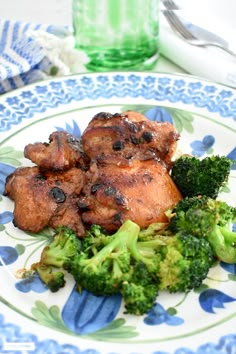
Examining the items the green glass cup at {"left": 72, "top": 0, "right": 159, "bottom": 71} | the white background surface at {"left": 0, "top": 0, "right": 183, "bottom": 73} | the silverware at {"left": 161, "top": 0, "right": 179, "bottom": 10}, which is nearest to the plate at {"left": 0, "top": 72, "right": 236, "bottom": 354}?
the green glass cup at {"left": 72, "top": 0, "right": 159, "bottom": 71}

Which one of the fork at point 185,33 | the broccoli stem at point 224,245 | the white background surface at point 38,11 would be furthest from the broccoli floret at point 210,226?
the white background surface at point 38,11

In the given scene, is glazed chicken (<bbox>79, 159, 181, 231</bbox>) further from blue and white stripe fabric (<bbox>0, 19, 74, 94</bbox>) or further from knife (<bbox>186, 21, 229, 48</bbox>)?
knife (<bbox>186, 21, 229, 48</bbox>)

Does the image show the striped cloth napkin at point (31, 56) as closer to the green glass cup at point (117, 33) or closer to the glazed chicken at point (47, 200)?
the green glass cup at point (117, 33)

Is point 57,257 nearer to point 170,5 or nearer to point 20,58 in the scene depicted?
point 20,58

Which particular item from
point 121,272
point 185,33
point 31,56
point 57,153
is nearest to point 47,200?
point 57,153

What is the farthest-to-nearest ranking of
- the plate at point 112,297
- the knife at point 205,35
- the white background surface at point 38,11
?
the white background surface at point 38,11 → the knife at point 205,35 → the plate at point 112,297

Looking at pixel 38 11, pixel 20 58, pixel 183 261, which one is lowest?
pixel 38 11

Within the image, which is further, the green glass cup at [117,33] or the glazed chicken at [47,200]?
the green glass cup at [117,33]
